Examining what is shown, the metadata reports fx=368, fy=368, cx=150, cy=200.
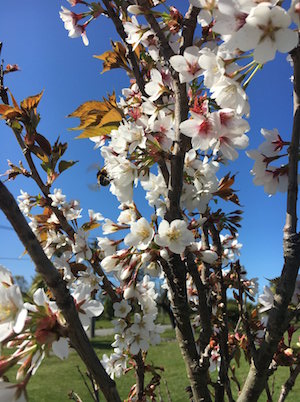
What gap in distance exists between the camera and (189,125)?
0.77m

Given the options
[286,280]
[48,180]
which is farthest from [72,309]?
[48,180]

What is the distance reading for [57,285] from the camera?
47cm

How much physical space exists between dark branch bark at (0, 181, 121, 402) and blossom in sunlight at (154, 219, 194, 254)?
0.38 meters

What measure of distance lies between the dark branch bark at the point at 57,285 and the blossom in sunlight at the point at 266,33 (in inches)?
16.8

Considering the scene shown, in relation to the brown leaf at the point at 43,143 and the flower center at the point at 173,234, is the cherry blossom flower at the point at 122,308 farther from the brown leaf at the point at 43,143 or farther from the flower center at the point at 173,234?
the brown leaf at the point at 43,143

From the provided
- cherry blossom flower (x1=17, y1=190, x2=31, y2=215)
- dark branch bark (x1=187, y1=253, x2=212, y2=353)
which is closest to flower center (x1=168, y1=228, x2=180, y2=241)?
dark branch bark (x1=187, y1=253, x2=212, y2=353)

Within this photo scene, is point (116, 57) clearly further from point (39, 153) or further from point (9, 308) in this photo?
point (9, 308)

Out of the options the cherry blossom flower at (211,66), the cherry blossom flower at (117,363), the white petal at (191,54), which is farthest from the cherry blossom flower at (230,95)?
the cherry blossom flower at (117,363)

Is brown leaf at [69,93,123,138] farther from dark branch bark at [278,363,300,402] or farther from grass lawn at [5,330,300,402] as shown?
grass lawn at [5,330,300,402]

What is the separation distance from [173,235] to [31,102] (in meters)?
0.61

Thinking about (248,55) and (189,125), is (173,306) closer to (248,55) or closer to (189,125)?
(189,125)

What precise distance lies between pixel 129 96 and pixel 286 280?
81cm

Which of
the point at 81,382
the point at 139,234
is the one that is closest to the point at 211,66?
the point at 139,234

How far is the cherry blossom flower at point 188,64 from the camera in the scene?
78 cm
